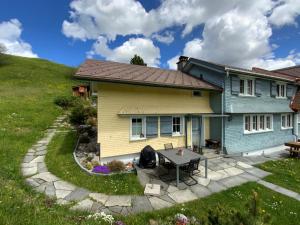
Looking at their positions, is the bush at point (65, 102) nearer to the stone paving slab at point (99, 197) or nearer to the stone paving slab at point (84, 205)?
the stone paving slab at point (99, 197)

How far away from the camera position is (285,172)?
9672mm

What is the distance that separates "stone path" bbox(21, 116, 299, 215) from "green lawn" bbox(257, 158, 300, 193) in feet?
1.72

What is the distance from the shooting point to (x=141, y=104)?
32.9ft

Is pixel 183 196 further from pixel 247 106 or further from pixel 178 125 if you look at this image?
pixel 247 106

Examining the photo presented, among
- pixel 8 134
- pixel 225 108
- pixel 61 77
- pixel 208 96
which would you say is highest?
pixel 61 77

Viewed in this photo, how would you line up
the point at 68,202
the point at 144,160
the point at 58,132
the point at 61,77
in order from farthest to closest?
the point at 61,77, the point at 58,132, the point at 144,160, the point at 68,202

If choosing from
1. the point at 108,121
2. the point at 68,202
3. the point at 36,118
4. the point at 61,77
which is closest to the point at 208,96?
the point at 108,121

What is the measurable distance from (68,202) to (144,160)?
4.02 meters

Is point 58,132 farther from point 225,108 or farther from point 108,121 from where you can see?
point 225,108

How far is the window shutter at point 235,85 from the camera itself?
11977mm

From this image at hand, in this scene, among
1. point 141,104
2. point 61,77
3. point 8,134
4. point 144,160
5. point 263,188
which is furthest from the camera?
point 61,77

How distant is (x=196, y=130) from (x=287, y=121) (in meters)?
10.3

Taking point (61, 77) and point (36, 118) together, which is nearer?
point (36, 118)

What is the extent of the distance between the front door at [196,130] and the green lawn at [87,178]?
585 centimetres
